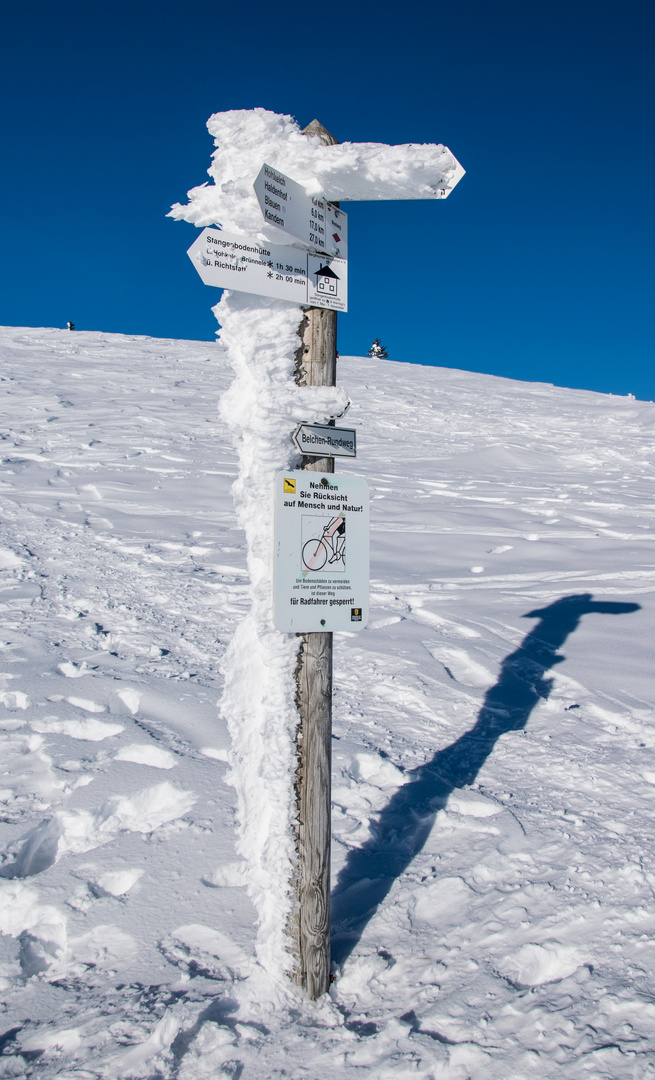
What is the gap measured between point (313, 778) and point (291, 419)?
3.97 feet

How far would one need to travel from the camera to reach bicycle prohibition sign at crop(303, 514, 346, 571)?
2.30 m

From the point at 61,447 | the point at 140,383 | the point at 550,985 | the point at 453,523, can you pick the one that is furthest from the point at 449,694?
the point at 140,383

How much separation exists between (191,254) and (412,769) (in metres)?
2.72

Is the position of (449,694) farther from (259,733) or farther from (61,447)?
(61,447)

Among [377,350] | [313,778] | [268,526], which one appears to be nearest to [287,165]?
[268,526]

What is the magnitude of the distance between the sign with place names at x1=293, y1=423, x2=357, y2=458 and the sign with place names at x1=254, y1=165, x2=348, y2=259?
60 centimetres

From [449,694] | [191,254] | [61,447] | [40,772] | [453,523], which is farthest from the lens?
[61,447]

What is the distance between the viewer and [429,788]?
3.47 m

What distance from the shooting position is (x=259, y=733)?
7.86ft

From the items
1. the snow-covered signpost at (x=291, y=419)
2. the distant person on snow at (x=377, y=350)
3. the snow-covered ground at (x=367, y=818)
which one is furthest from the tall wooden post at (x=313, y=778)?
the distant person on snow at (x=377, y=350)

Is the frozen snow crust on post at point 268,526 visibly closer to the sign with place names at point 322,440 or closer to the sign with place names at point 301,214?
the sign with place names at point 322,440

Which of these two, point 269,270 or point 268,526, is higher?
point 269,270

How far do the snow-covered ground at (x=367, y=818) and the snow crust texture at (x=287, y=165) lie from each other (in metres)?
2.50

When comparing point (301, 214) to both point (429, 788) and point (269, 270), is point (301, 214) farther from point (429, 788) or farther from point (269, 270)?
point (429, 788)
